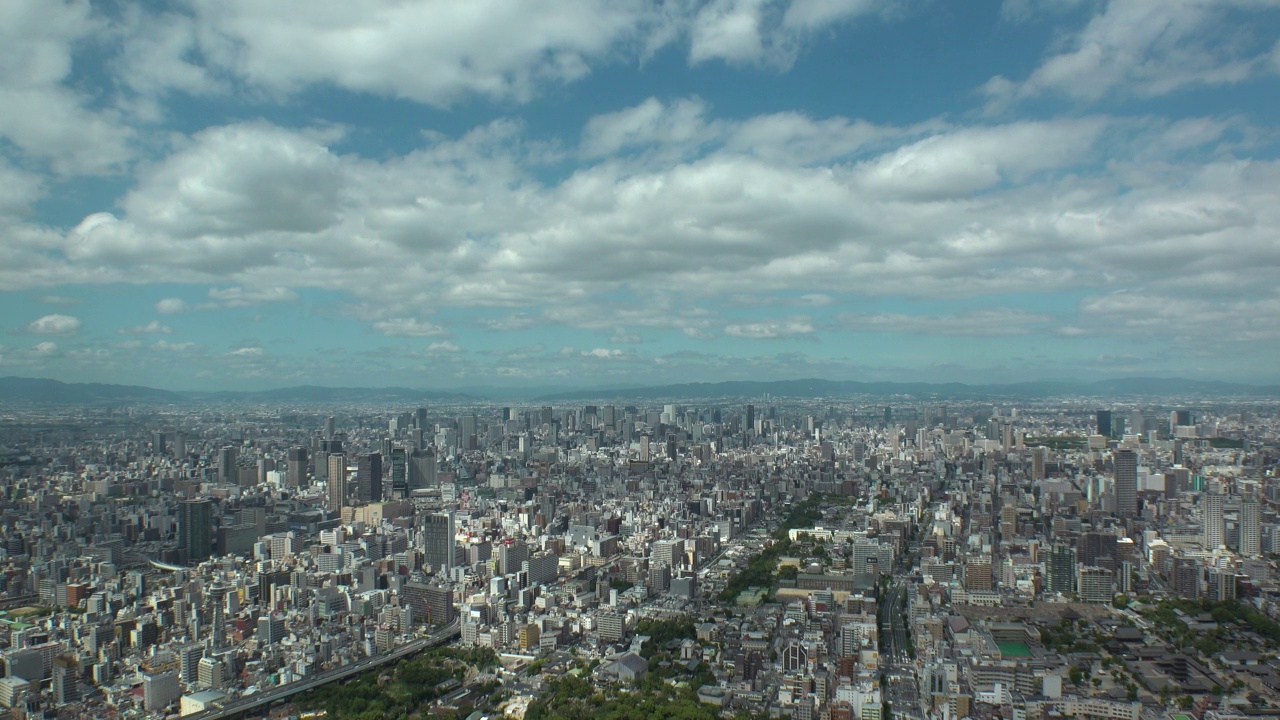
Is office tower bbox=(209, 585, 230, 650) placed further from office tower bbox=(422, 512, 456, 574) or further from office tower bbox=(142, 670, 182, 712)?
office tower bbox=(422, 512, 456, 574)

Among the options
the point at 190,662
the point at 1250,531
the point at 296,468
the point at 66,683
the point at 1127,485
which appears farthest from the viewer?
the point at 296,468

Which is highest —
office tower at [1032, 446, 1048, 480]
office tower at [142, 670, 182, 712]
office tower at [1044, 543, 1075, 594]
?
office tower at [1032, 446, 1048, 480]

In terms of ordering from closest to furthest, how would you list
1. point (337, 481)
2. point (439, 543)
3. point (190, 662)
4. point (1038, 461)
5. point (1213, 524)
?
point (190, 662) → point (1213, 524) → point (439, 543) → point (337, 481) → point (1038, 461)

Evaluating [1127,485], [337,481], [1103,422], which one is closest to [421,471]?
[337,481]

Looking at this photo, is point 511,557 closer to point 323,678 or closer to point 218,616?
point 218,616

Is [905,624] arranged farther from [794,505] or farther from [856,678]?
[794,505]

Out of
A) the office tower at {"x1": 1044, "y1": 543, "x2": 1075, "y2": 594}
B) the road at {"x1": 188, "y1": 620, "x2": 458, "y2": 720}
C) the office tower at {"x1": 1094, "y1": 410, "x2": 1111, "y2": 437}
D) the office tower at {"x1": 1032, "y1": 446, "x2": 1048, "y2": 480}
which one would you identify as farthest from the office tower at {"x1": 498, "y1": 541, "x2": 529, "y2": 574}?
the office tower at {"x1": 1094, "y1": 410, "x2": 1111, "y2": 437}

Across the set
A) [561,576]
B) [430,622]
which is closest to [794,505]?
[561,576]

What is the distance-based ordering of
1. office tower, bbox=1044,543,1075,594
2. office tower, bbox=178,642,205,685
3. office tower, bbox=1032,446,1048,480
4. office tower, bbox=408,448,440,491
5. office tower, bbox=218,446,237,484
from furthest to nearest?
office tower, bbox=408,448,440,491 < office tower, bbox=1032,446,1048,480 < office tower, bbox=218,446,237,484 < office tower, bbox=1044,543,1075,594 < office tower, bbox=178,642,205,685
